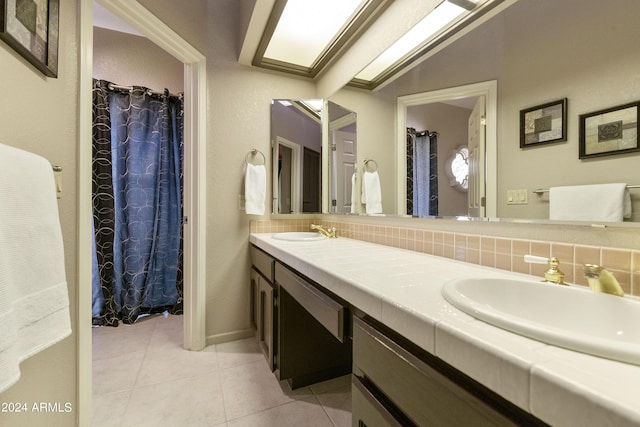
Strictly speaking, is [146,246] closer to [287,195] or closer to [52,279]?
[287,195]

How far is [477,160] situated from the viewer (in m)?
0.96

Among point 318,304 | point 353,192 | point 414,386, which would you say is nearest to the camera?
point 414,386

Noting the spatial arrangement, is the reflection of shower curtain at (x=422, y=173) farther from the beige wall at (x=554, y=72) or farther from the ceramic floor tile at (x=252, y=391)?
the ceramic floor tile at (x=252, y=391)

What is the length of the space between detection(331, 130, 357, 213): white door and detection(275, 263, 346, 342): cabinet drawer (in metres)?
0.80

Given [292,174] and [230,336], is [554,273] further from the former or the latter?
[230,336]

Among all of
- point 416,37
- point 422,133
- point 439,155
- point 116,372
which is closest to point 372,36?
point 416,37

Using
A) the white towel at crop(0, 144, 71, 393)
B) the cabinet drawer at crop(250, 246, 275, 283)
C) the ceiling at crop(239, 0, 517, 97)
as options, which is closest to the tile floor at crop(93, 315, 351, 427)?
the cabinet drawer at crop(250, 246, 275, 283)

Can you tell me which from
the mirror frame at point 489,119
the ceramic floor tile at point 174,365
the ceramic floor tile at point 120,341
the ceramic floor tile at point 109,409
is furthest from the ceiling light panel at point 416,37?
the ceramic floor tile at point 120,341

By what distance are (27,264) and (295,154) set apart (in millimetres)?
1639

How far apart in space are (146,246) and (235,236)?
106 cm

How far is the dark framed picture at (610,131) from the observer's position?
24.1 inches

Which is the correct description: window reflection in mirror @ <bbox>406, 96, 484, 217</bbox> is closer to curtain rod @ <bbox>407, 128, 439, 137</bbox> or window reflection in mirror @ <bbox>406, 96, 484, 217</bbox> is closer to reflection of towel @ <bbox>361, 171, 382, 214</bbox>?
curtain rod @ <bbox>407, 128, 439, 137</bbox>

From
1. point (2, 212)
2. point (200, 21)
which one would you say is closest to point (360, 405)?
point (2, 212)

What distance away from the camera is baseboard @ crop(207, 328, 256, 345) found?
6.20 ft
